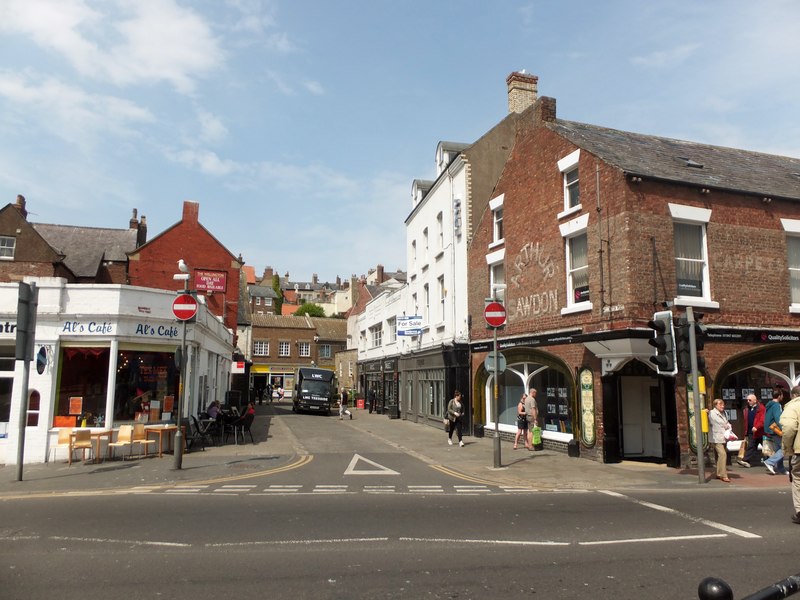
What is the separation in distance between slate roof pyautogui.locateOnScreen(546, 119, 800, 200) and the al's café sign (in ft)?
81.2

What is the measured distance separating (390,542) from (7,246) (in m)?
35.5

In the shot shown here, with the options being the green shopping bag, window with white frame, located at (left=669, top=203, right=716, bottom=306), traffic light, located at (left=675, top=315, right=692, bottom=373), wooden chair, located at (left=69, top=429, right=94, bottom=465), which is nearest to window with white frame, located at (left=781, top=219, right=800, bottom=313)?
window with white frame, located at (left=669, top=203, right=716, bottom=306)

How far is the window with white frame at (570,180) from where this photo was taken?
1664cm

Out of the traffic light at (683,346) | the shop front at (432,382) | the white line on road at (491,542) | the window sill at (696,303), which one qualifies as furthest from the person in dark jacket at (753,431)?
the white line on road at (491,542)

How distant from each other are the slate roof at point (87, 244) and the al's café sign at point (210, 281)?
7.00 m

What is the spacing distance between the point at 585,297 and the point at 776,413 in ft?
17.5

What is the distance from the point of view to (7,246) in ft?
110

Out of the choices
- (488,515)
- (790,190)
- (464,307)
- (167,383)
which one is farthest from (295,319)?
(488,515)

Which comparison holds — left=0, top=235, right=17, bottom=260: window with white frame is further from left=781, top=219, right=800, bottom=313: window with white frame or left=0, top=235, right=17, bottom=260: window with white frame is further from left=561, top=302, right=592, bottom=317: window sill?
left=781, top=219, right=800, bottom=313: window with white frame

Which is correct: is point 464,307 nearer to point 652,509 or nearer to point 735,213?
point 735,213

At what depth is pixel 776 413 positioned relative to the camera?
547 inches

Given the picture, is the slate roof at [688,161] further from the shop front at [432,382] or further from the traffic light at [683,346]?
the shop front at [432,382]

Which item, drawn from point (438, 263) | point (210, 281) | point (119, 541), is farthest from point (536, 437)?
point (210, 281)

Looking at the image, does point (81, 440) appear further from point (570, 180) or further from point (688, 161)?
point (688, 161)
